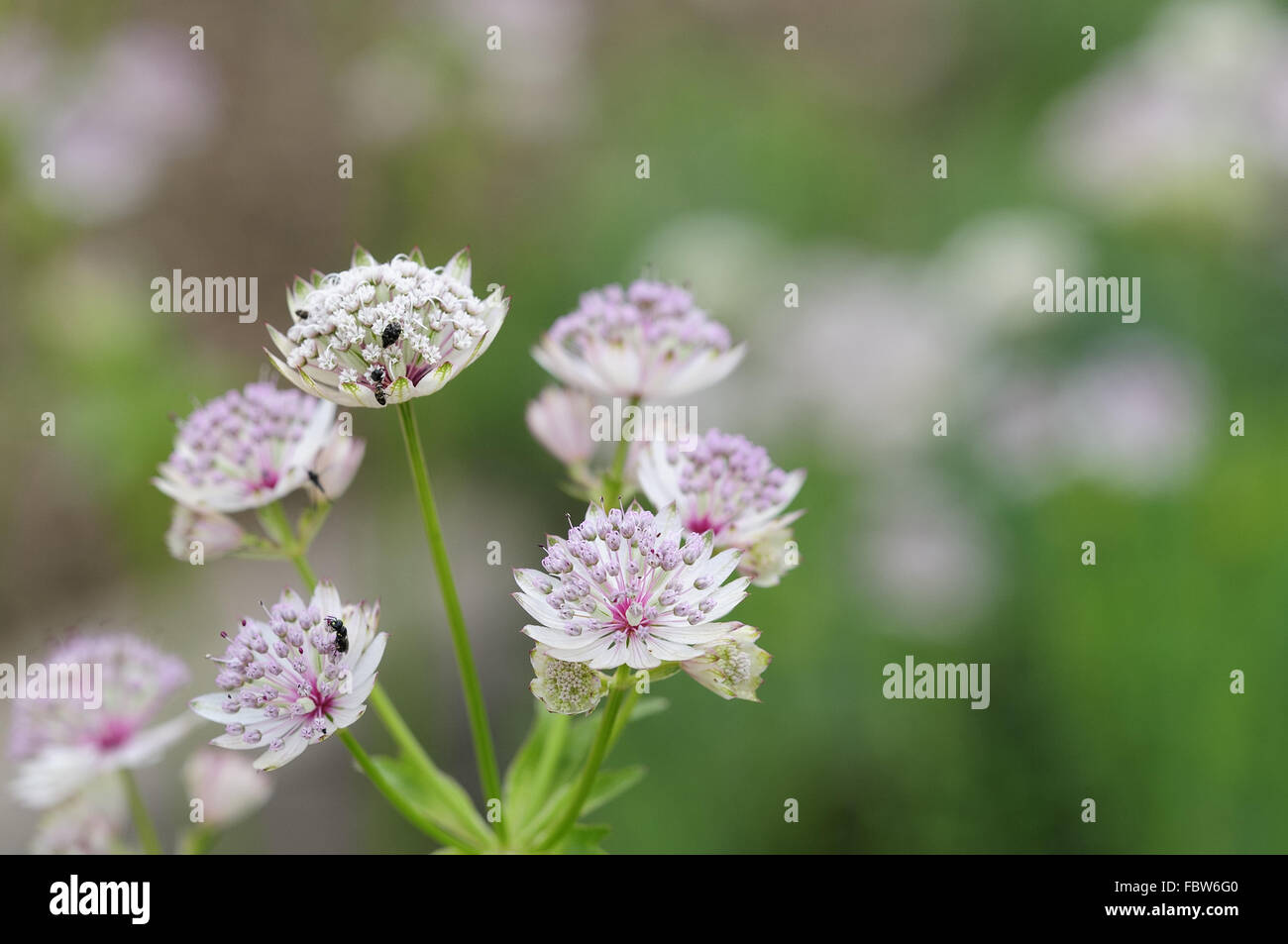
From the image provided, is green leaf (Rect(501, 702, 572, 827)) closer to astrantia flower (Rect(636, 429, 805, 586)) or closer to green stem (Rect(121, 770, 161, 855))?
astrantia flower (Rect(636, 429, 805, 586))

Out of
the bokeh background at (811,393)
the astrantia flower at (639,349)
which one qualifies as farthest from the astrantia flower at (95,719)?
the bokeh background at (811,393)

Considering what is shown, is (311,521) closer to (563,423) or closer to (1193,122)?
(563,423)

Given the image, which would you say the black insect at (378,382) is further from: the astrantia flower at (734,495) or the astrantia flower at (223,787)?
the astrantia flower at (223,787)

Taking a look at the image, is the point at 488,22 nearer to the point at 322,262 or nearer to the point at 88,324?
the point at 88,324

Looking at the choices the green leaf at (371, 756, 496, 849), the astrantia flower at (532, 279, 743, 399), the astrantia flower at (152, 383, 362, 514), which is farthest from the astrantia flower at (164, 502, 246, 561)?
the astrantia flower at (532, 279, 743, 399)

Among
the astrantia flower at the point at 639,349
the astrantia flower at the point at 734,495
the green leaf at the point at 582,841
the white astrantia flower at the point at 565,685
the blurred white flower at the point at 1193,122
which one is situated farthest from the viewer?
the blurred white flower at the point at 1193,122
